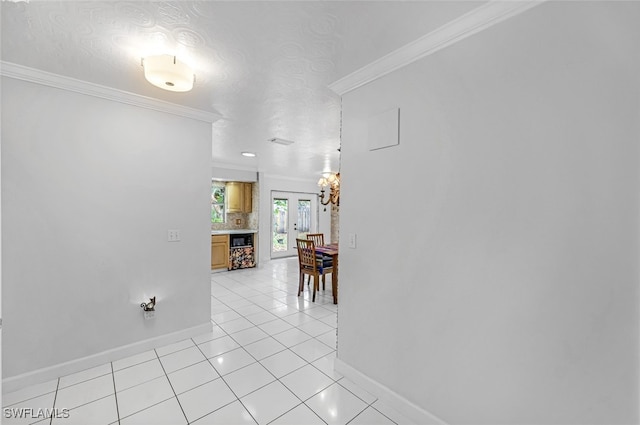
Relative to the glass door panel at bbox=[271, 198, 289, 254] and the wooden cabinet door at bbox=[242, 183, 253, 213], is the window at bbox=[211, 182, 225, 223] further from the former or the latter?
the glass door panel at bbox=[271, 198, 289, 254]

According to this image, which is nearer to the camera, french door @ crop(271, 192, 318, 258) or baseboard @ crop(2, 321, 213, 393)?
baseboard @ crop(2, 321, 213, 393)

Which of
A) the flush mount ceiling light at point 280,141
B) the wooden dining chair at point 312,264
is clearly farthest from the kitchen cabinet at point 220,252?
the flush mount ceiling light at point 280,141

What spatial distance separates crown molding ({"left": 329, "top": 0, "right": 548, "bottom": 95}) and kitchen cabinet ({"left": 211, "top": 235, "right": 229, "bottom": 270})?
4658 millimetres

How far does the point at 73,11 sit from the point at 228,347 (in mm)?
2719

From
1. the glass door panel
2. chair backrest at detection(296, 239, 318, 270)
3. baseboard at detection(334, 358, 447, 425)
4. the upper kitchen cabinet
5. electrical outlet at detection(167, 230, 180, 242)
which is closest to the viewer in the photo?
baseboard at detection(334, 358, 447, 425)

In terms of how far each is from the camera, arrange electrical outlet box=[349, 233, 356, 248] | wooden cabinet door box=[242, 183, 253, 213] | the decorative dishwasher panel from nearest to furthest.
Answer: electrical outlet box=[349, 233, 356, 248] < the decorative dishwasher panel < wooden cabinet door box=[242, 183, 253, 213]

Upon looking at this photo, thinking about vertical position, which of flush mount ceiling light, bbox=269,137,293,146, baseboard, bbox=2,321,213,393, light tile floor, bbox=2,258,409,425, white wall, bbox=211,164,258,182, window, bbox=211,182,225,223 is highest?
flush mount ceiling light, bbox=269,137,293,146

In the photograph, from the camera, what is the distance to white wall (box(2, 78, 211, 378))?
196 cm

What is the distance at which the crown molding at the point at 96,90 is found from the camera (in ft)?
6.30

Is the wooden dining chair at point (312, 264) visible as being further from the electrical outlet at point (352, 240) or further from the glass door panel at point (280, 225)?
the glass door panel at point (280, 225)

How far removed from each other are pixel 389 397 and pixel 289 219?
20.5 ft

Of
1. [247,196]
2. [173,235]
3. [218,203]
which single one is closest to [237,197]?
[247,196]

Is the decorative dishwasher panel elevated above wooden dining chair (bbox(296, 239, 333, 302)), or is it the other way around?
wooden dining chair (bbox(296, 239, 333, 302))

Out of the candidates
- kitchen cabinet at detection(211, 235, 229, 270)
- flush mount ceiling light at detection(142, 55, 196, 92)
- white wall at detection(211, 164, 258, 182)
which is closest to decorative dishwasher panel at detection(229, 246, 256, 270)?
kitchen cabinet at detection(211, 235, 229, 270)
